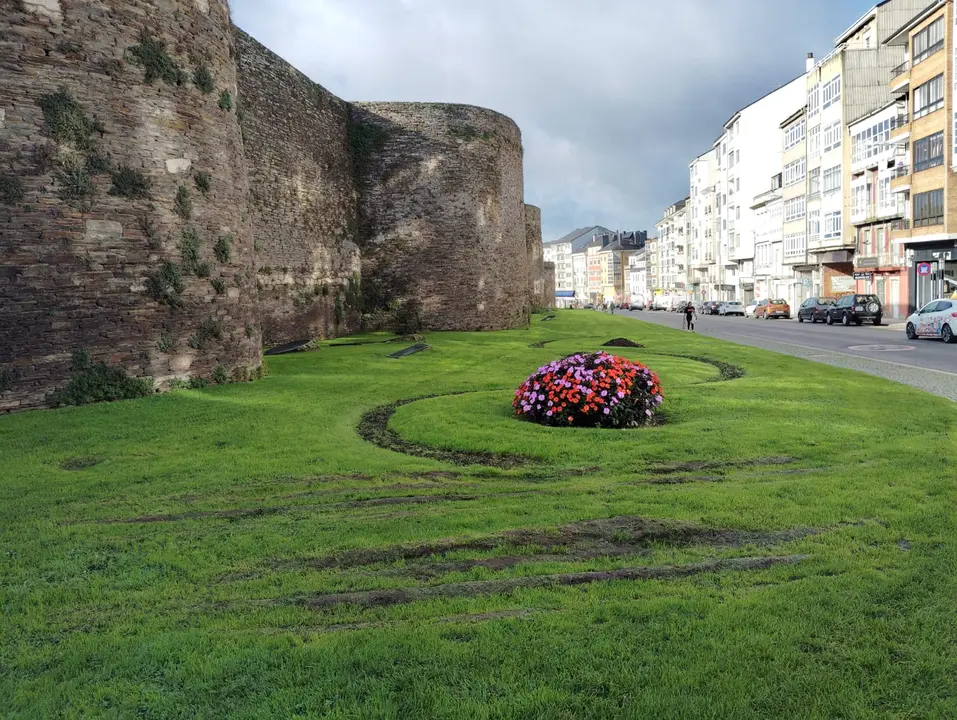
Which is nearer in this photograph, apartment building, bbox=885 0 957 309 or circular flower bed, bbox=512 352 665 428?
circular flower bed, bbox=512 352 665 428

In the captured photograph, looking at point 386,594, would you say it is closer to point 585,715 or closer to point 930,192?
point 585,715

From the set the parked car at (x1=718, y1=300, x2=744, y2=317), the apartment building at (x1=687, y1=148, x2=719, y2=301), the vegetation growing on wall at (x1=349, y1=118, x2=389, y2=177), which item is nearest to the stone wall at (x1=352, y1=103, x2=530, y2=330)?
the vegetation growing on wall at (x1=349, y1=118, x2=389, y2=177)

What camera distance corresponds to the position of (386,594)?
4363mm

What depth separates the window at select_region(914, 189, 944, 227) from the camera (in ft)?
130

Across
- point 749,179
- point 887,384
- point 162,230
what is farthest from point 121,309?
point 749,179

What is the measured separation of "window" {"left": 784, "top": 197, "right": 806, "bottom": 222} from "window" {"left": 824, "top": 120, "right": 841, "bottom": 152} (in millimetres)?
6111

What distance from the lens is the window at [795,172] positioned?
60.4 m

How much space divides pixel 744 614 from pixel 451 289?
28.8 meters

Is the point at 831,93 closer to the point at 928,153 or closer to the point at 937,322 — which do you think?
the point at 928,153

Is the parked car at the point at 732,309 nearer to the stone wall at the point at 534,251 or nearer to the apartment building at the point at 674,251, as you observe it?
the stone wall at the point at 534,251

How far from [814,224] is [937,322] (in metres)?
35.4

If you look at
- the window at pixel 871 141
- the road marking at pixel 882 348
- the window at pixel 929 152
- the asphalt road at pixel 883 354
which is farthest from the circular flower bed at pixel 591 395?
the window at pixel 871 141

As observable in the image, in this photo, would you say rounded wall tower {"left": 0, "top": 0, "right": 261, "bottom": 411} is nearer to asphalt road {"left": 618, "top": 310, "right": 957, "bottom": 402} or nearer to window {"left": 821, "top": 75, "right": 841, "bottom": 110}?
asphalt road {"left": 618, "top": 310, "right": 957, "bottom": 402}

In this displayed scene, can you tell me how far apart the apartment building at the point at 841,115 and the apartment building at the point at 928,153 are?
4982mm
